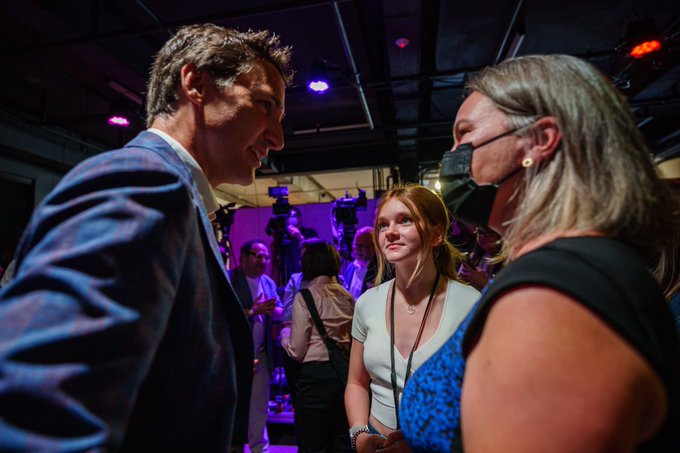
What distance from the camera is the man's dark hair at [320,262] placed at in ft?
11.1

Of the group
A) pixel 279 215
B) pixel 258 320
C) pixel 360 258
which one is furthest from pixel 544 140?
pixel 279 215

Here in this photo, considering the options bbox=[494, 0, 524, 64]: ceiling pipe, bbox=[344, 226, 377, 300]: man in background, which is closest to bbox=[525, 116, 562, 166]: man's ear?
bbox=[344, 226, 377, 300]: man in background

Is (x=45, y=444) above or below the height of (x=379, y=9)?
below

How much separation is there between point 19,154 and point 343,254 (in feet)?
19.8

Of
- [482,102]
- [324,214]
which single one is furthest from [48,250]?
[324,214]

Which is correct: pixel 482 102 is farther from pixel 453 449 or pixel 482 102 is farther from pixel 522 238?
pixel 453 449

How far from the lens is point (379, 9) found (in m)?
4.40

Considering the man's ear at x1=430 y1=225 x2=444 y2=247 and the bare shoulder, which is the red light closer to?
the man's ear at x1=430 y1=225 x2=444 y2=247

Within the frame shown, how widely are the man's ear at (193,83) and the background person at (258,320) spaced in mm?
2524

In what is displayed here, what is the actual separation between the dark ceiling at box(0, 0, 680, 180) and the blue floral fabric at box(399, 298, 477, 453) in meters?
3.57

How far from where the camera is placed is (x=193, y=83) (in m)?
1.09

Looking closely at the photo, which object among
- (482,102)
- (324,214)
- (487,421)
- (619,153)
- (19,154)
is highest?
(19,154)

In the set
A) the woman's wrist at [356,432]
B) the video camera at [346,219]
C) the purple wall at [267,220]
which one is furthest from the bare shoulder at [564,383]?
the purple wall at [267,220]

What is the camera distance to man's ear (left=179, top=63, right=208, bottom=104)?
1.08 meters
